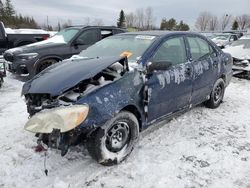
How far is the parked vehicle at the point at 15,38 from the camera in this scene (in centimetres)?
1063

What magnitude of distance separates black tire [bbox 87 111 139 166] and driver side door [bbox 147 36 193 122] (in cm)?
44

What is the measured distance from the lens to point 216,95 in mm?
5949

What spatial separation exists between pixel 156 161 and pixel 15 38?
937cm

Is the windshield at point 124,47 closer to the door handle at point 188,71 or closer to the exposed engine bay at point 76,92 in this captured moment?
the exposed engine bay at point 76,92

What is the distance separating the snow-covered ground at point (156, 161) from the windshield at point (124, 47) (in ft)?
4.36

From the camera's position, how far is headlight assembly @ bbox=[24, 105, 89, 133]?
2938mm

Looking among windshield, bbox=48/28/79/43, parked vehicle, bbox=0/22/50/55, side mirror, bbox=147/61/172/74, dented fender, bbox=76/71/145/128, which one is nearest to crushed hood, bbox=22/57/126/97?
dented fender, bbox=76/71/145/128

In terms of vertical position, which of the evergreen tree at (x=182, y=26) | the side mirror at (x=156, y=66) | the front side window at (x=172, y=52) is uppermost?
the front side window at (x=172, y=52)

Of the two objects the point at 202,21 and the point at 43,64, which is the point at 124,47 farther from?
the point at 202,21

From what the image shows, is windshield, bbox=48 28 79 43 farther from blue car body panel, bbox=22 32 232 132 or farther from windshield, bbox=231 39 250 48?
windshield, bbox=231 39 250 48

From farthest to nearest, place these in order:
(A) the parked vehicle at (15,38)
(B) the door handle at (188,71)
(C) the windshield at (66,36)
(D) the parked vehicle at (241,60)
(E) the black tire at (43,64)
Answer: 1. (A) the parked vehicle at (15,38)
2. (D) the parked vehicle at (241,60)
3. (C) the windshield at (66,36)
4. (E) the black tire at (43,64)
5. (B) the door handle at (188,71)

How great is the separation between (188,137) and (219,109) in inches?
71.1

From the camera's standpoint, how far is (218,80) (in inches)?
227

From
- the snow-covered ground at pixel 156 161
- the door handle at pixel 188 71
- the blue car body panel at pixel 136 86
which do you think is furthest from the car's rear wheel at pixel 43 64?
the door handle at pixel 188 71
